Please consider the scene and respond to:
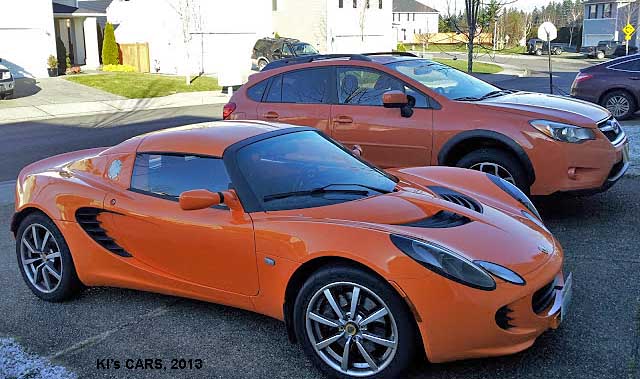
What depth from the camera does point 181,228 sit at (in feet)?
13.5

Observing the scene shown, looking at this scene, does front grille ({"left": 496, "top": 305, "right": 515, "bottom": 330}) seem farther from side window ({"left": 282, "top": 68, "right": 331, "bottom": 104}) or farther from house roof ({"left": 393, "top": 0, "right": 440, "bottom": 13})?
house roof ({"left": 393, "top": 0, "right": 440, "bottom": 13})

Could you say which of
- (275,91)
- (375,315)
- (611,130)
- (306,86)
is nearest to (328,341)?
(375,315)

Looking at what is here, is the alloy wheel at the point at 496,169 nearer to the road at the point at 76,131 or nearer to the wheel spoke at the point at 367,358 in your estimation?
the wheel spoke at the point at 367,358

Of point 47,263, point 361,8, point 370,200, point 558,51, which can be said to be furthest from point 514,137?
point 558,51

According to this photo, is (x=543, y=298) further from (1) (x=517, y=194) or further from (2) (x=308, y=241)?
(1) (x=517, y=194)

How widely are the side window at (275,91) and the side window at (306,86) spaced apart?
0.18ft

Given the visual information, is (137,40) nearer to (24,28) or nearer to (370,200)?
(24,28)

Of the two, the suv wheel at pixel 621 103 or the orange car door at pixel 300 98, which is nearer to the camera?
the orange car door at pixel 300 98

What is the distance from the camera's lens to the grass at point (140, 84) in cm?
2481

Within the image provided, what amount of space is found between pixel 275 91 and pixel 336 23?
107 feet

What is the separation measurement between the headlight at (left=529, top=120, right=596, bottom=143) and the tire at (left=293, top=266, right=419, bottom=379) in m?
3.58

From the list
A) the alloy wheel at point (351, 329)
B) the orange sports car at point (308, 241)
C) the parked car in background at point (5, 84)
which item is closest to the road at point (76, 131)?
the parked car in background at point (5, 84)

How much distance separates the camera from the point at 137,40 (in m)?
34.6

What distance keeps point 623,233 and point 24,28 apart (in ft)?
87.1
